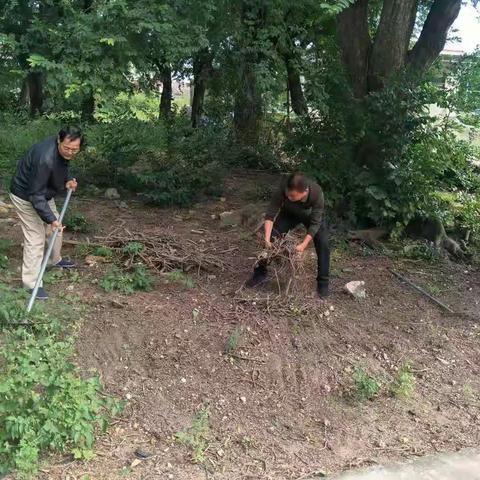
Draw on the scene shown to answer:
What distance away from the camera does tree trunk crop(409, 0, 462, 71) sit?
7.05 metres

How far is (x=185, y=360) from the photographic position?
171 inches

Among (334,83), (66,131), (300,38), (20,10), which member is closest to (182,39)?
(66,131)

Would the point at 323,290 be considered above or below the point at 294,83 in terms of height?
below

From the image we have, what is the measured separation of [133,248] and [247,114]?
663 cm

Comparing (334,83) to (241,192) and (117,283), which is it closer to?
(241,192)

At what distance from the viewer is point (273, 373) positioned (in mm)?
4371

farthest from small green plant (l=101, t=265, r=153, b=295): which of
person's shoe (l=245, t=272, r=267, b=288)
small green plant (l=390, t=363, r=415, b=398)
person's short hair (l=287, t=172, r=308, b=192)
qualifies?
small green plant (l=390, t=363, r=415, b=398)

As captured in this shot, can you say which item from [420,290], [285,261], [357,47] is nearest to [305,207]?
[285,261]

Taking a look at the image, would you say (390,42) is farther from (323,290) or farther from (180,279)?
(180,279)

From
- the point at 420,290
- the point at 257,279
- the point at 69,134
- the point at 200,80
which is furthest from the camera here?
→ the point at 200,80

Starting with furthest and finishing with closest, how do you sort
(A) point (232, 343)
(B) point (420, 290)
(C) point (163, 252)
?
(B) point (420, 290) → (C) point (163, 252) → (A) point (232, 343)

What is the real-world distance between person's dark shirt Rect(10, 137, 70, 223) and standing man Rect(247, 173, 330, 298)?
6.13ft

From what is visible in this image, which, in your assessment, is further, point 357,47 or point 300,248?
point 357,47

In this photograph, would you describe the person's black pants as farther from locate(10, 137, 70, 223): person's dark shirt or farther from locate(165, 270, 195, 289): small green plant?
locate(10, 137, 70, 223): person's dark shirt
